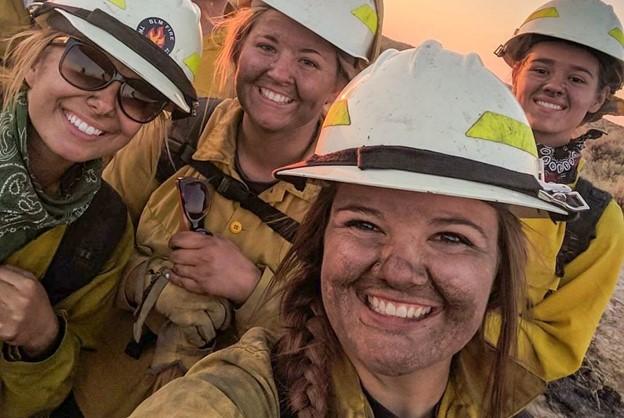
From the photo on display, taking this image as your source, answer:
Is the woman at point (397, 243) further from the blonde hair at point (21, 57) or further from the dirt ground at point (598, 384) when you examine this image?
the dirt ground at point (598, 384)

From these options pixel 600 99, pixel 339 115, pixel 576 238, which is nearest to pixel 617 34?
pixel 600 99

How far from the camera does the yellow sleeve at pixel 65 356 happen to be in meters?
2.52

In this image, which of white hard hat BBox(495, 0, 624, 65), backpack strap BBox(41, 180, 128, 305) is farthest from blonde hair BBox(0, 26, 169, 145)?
white hard hat BBox(495, 0, 624, 65)

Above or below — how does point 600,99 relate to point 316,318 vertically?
above

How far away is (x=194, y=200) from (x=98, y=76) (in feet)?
2.22

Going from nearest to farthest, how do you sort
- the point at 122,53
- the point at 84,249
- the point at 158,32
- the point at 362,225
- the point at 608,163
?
the point at 362,225
the point at 122,53
the point at 158,32
the point at 84,249
the point at 608,163

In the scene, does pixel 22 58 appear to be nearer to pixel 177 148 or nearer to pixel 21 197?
pixel 21 197

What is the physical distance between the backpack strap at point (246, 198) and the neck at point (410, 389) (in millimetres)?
938

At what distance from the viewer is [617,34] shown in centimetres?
378

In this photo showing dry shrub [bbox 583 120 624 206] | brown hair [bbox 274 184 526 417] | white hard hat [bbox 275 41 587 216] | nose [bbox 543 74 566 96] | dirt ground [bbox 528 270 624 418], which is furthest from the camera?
dry shrub [bbox 583 120 624 206]

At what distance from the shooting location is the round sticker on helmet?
240cm

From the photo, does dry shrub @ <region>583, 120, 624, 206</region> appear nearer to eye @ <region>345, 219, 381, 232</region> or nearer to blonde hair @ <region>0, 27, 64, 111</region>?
eye @ <region>345, 219, 381, 232</region>

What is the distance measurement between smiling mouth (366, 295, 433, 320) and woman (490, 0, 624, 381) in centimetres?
108

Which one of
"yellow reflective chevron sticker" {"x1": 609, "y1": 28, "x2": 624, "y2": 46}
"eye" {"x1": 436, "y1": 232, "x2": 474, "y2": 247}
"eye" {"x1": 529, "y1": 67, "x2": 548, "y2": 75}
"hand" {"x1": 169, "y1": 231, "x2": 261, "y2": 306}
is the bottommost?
"hand" {"x1": 169, "y1": 231, "x2": 261, "y2": 306}
